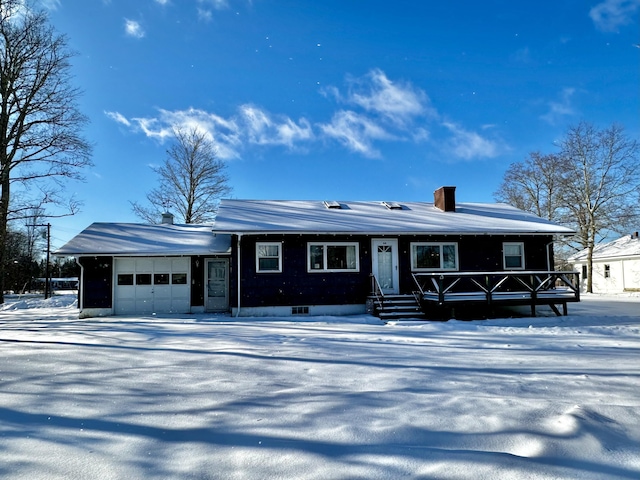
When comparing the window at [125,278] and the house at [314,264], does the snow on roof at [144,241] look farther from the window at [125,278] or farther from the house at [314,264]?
the window at [125,278]

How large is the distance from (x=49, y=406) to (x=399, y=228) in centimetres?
1110

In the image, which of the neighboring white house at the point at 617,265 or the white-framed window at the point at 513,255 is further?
the neighboring white house at the point at 617,265

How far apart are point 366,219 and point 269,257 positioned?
4.00m

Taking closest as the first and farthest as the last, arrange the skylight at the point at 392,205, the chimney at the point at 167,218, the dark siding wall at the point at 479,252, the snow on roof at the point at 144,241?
the snow on roof at the point at 144,241 → the dark siding wall at the point at 479,252 → the skylight at the point at 392,205 → the chimney at the point at 167,218

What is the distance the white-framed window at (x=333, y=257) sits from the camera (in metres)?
13.2

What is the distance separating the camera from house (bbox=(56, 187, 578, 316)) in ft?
41.9

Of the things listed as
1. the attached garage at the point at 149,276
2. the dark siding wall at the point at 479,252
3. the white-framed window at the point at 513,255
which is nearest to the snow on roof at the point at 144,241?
the attached garage at the point at 149,276

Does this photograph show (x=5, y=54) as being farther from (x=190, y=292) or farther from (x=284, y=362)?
(x=284, y=362)

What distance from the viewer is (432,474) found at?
2.66 m

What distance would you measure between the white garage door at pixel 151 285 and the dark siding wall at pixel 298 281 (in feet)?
8.89

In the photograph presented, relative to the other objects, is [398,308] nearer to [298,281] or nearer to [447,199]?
[298,281]

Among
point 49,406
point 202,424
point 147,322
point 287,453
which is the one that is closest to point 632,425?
point 287,453

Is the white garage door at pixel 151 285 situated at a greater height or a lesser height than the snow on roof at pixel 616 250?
lesser

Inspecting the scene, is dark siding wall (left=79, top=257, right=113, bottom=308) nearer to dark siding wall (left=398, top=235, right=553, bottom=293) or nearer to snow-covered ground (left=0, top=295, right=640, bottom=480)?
snow-covered ground (left=0, top=295, right=640, bottom=480)
